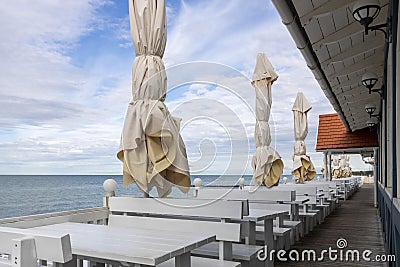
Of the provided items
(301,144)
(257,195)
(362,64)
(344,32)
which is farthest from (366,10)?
(301,144)

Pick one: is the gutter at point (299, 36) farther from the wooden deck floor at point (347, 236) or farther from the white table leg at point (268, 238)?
the wooden deck floor at point (347, 236)

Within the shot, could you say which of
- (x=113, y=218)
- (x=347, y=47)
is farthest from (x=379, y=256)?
(x=113, y=218)

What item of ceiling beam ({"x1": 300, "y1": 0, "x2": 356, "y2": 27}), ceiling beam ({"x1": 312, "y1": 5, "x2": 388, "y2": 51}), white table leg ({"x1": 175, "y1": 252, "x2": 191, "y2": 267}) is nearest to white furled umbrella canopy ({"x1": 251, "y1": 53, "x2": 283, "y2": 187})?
ceiling beam ({"x1": 312, "y1": 5, "x2": 388, "y2": 51})

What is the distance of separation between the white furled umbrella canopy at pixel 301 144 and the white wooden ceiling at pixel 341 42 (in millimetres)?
1329

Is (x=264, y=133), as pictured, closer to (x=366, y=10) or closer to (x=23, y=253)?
(x=366, y=10)

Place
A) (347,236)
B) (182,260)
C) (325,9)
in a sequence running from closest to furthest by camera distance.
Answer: (182,260) → (325,9) → (347,236)

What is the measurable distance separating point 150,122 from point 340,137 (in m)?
11.4

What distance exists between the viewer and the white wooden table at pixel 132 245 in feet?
6.20

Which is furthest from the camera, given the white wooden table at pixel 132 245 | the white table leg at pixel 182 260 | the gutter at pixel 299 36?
the gutter at pixel 299 36

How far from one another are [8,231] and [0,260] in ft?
0.86

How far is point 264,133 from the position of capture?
571cm

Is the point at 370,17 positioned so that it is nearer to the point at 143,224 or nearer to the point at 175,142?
the point at 175,142

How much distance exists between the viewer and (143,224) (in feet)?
10.5

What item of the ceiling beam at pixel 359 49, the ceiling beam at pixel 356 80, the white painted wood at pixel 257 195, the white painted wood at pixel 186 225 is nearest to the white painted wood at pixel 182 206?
the white painted wood at pixel 186 225
